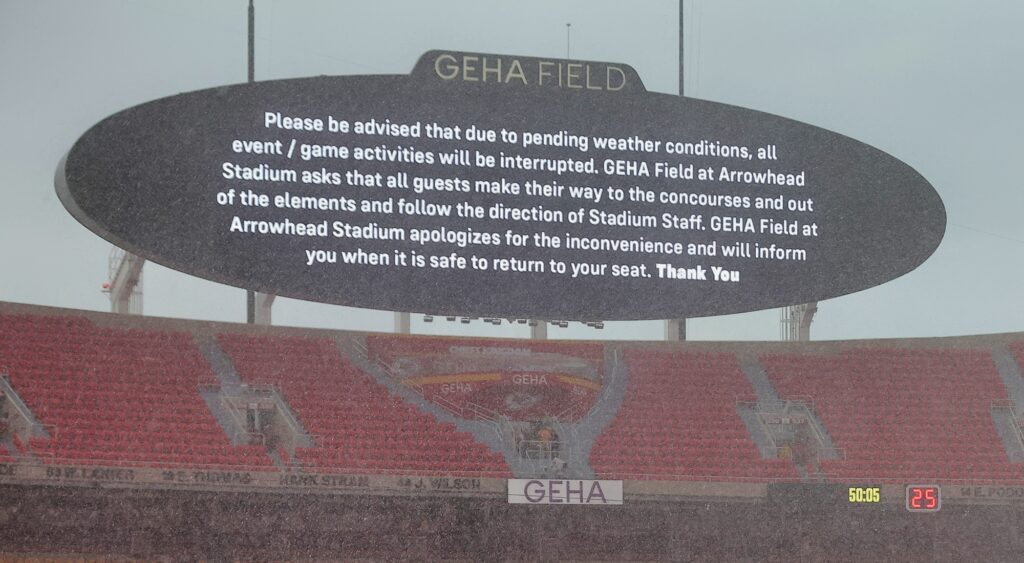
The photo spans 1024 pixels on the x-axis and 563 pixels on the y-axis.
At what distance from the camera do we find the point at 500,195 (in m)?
16.7

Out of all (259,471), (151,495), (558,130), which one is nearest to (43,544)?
(151,495)

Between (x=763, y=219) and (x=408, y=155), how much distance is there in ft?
13.0

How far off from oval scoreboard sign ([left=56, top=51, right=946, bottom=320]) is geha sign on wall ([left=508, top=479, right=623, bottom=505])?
1852mm

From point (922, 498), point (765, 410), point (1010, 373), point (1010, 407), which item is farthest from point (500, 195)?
point (1010, 373)

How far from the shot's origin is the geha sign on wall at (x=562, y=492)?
55.7 ft

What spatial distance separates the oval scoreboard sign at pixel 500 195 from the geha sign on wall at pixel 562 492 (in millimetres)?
1852

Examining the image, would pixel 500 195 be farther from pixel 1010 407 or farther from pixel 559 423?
pixel 1010 407

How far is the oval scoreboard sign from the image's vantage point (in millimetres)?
15766

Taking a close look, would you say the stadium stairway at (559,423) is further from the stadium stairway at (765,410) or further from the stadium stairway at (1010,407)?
the stadium stairway at (1010,407)

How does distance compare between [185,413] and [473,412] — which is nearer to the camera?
[185,413]

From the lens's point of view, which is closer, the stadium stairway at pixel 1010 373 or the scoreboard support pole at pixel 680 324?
the scoreboard support pole at pixel 680 324

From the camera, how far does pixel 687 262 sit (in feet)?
55.6

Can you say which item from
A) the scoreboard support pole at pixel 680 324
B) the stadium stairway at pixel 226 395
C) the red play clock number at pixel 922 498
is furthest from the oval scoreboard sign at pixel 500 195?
the red play clock number at pixel 922 498

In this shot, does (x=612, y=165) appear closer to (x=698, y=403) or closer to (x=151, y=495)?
(x=698, y=403)
